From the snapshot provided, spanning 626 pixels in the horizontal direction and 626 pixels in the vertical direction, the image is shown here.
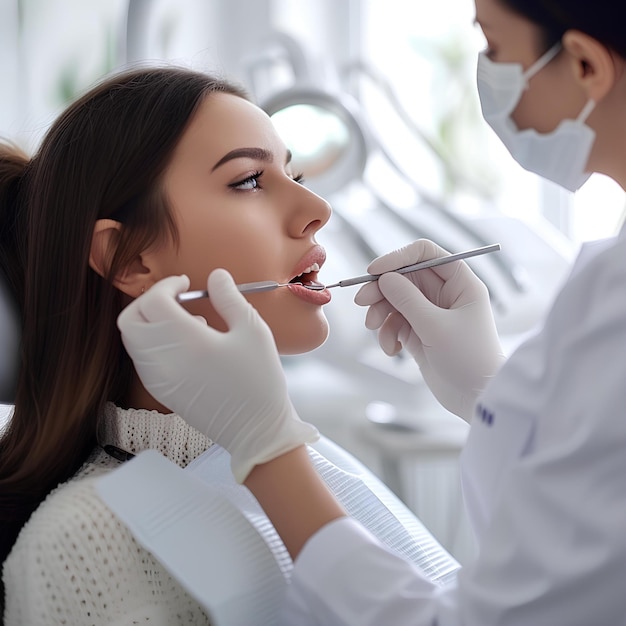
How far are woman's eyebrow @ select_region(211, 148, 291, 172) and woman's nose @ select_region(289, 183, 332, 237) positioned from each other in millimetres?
65

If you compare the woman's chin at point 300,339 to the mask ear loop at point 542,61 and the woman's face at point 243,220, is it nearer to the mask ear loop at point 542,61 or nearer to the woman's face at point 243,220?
the woman's face at point 243,220

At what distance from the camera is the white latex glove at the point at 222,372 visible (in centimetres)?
88

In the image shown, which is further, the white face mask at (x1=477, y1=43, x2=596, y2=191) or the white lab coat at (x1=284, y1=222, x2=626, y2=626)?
the white face mask at (x1=477, y1=43, x2=596, y2=191)

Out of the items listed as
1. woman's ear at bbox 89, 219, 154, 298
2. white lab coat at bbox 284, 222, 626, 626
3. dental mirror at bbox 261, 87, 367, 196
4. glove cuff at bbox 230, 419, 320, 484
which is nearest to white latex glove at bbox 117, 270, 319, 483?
glove cuff at bbox 230, 419, 320, 484

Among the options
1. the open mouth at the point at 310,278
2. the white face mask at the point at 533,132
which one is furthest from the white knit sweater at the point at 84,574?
the white face mask at the point at 533,132

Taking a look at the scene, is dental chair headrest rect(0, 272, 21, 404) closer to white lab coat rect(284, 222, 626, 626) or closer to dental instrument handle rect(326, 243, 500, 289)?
dental instrument handle rect(326, 243, 500, 289)

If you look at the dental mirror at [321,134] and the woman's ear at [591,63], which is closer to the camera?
the woman's ear at [591,63]

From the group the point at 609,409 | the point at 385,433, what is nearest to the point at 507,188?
the point at 385,433

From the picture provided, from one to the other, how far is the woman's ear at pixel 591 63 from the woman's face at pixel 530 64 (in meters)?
0.01

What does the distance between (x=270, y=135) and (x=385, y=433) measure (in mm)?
1031

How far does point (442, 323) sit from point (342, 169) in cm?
93

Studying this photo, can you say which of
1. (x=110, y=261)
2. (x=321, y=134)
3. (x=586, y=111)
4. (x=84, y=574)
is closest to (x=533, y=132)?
(x=586, y=111)

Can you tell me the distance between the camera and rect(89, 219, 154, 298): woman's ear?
1107 millimetres

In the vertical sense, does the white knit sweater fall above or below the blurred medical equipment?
below
